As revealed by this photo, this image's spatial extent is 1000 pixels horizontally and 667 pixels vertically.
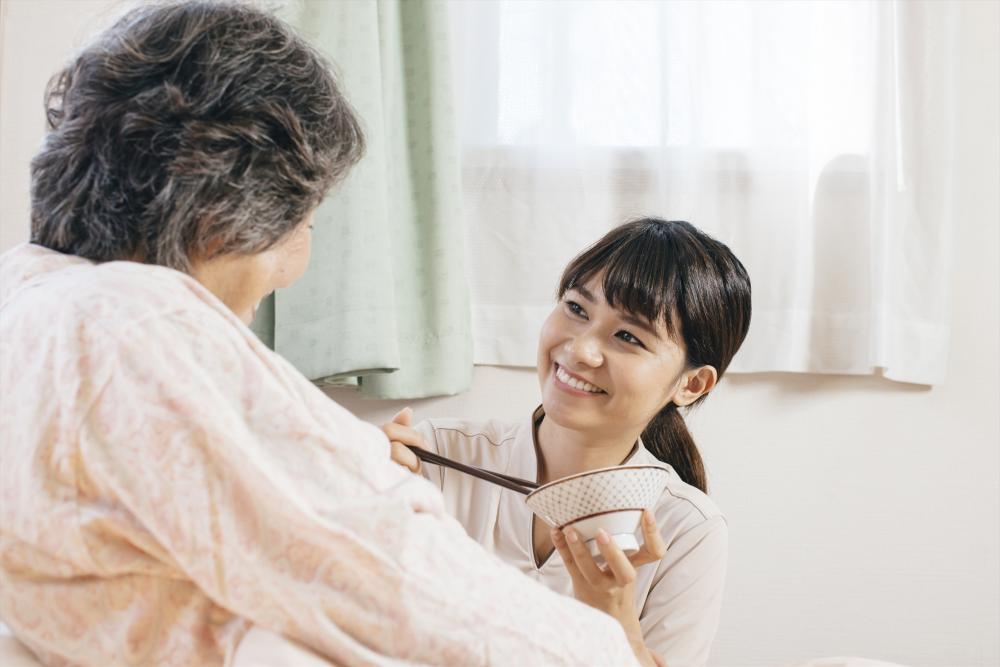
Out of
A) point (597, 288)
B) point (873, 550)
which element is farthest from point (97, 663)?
point (873, 550)

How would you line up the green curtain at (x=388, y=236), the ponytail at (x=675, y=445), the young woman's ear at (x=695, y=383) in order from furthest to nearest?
the green curtain at (x=388, y=236), the ponytail at (x=675, y=445), the young woman's ear at (x=695, y=383)

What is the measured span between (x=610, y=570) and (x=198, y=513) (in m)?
0.62

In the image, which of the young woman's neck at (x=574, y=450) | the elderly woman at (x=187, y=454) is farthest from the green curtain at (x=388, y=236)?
the elderly woman at (x=187, y=454)

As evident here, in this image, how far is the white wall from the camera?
1973 mm

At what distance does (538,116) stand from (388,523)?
140 centimetres

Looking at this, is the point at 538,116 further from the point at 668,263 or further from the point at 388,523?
the point at 388,523

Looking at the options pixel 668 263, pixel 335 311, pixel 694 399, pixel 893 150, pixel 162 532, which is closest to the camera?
pixel 162 532

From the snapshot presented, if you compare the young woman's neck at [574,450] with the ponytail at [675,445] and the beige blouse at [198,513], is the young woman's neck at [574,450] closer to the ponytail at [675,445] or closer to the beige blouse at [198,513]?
the ponytail at [675,445]

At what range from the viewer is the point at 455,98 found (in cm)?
195

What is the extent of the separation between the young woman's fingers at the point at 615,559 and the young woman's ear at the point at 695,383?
0.47 m

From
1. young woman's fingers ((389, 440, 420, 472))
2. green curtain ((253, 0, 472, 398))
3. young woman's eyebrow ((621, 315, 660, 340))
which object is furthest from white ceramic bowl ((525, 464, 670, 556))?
green curtain ((253, 0, 472, 398))

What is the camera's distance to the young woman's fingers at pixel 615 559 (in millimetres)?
1078

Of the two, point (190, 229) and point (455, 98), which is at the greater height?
point (455, 98)

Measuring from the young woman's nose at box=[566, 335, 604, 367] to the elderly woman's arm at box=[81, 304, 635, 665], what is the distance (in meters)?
0.73
